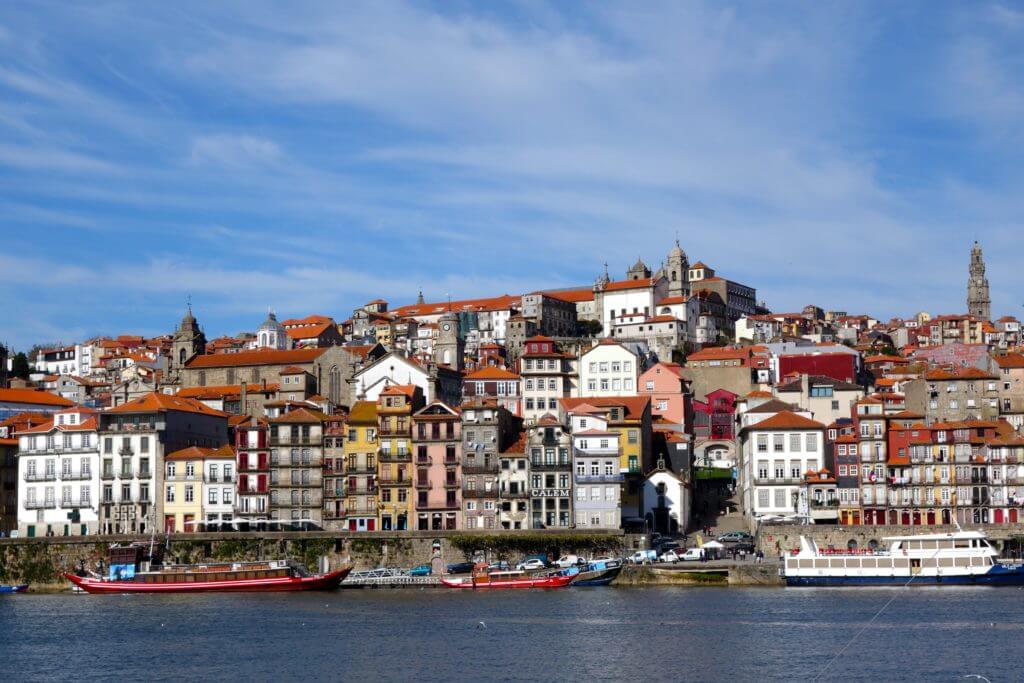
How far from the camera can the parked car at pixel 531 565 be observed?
296 ft

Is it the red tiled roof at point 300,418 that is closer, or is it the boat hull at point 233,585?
the boat hull at point 233,585

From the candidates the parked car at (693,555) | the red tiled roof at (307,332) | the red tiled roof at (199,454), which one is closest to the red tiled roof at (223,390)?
the red tiled roof at (199,454)

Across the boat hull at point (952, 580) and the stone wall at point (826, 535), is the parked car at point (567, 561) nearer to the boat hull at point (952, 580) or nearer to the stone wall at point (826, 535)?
the stone wall at point (826, 535)

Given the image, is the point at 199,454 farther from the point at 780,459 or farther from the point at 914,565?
the point at 914,565

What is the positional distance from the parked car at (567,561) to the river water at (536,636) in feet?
19.5

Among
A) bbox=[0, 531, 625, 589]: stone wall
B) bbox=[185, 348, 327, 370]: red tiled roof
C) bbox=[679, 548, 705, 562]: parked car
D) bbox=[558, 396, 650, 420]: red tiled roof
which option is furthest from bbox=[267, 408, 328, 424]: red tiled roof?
bbox=[185, 348, 327, 370]: red tiled roof

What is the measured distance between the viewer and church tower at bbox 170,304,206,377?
6220 inches

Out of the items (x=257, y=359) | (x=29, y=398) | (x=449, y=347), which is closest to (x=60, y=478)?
(x=29, y=398)

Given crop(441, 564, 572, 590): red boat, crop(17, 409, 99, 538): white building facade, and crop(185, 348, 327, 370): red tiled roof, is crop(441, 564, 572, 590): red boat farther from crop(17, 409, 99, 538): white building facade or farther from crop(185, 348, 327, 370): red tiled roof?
crop(185, 348, 327, 370): red tiled roof

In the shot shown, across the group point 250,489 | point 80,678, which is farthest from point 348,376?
point 80,678

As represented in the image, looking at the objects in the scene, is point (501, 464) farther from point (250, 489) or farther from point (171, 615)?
point (171, 615)

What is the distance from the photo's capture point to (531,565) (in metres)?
90.4

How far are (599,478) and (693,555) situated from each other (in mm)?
8442

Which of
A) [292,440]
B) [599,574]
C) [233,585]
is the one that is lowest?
A: [233,585]
